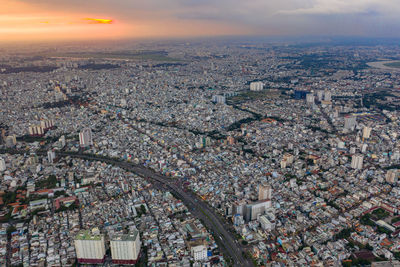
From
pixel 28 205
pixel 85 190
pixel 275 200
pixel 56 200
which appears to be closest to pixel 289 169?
pixel 275 200

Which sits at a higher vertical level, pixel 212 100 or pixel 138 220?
pixel 212 100

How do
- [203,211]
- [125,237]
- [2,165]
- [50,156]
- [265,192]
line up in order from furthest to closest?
[50,156]
[2,165]
[265,192]
[203,211]
[125,237]

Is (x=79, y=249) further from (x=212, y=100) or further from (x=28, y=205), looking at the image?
(x=212, y=100)

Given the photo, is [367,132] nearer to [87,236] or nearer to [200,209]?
[200,209]

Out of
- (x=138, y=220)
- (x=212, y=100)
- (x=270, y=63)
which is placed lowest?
(x=138, y=220)

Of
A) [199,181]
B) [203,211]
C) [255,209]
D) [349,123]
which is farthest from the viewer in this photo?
[349,123]

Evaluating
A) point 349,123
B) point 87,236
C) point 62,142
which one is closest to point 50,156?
point 62,142

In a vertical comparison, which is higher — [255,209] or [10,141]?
[10,141]

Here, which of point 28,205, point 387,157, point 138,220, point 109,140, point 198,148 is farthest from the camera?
point 109,140

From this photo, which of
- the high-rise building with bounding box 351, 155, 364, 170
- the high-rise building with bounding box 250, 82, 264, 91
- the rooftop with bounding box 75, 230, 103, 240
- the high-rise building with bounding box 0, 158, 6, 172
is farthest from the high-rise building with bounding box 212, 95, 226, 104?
the rooftop with bounding box 75, 230, 103, 240
